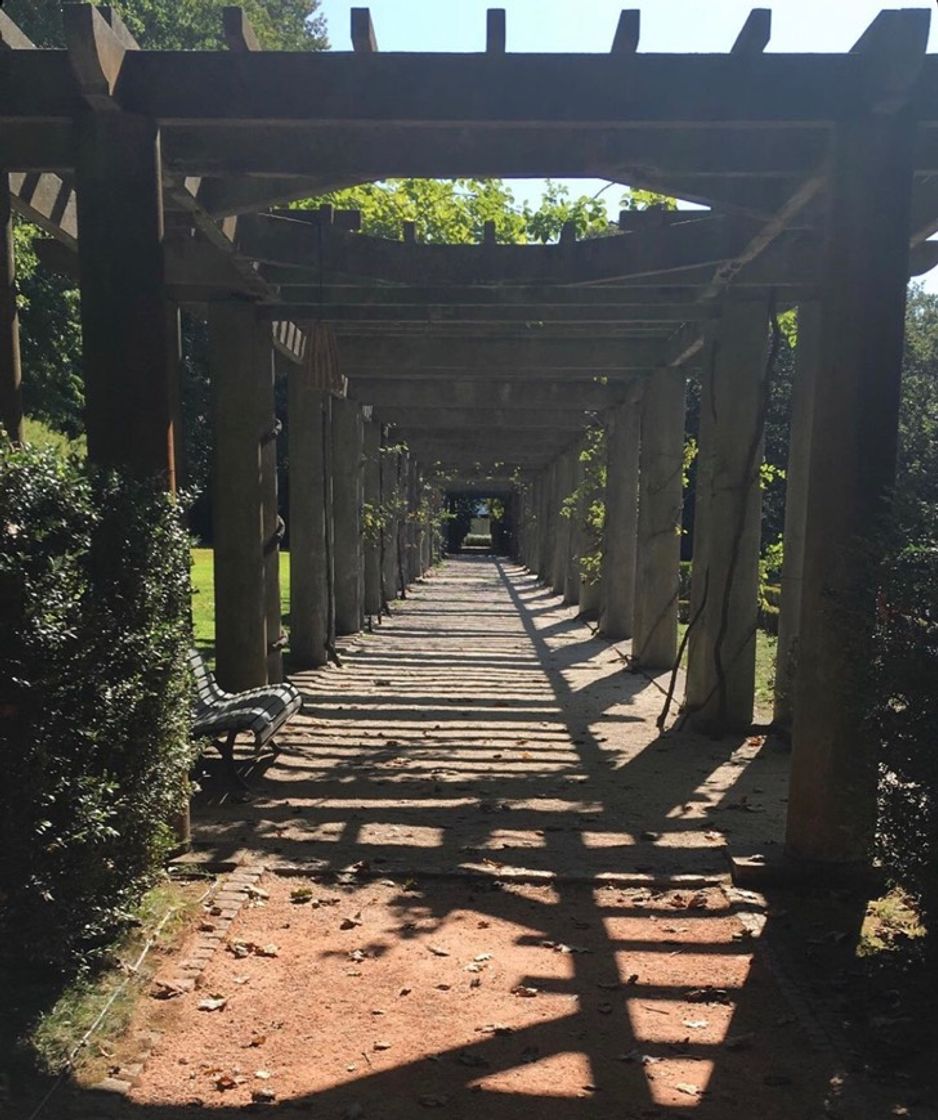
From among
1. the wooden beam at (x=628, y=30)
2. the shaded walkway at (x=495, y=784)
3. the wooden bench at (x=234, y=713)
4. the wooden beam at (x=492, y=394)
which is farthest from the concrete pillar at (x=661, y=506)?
the wooden beam at (x=628, y=30)

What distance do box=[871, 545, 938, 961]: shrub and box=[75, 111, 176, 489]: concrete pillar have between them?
10.9 feet

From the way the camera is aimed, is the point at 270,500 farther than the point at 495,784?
Yes

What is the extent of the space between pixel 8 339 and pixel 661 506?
7.67 metres

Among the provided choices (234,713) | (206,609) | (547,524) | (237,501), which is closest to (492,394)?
(206,609)

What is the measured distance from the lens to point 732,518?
757 cm

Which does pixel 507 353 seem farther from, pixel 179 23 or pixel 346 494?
pixel 179 23

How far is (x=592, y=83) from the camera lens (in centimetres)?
432

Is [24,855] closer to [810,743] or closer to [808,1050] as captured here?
[808,1050]

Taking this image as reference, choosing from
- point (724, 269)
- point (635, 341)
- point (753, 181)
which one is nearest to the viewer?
point (753, 181)

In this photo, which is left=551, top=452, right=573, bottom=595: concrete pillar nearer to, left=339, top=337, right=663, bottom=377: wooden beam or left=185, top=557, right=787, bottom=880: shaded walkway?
left=339, top=337, right=663, bottom=377: wooden beam

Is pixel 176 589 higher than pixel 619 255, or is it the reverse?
pixel 619 255

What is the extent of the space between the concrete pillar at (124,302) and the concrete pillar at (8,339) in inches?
16.6

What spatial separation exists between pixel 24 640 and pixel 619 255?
18.1 ft

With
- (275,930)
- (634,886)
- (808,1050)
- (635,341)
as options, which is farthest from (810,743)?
(635,341)
